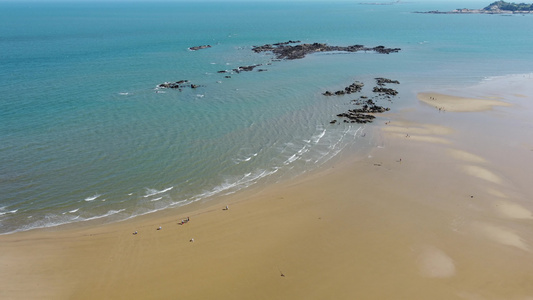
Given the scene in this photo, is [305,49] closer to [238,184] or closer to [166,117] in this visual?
[166,117]

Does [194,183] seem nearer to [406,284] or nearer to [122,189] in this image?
[122,189]

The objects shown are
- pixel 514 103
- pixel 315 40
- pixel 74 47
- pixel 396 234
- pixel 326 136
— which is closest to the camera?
pixel 396 234

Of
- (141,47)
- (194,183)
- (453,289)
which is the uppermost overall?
(141,47)

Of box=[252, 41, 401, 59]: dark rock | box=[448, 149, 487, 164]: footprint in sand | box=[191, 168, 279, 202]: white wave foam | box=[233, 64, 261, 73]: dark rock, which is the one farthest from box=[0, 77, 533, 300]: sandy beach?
box=[252, 41, 401, 59]: dark rock

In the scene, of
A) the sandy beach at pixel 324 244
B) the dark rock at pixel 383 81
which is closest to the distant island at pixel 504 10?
the dark rock at pixel 383 81

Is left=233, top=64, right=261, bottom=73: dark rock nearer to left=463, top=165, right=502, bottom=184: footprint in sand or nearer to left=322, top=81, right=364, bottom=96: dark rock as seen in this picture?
left=322, top=81, right=364, bottom=96: dark rock

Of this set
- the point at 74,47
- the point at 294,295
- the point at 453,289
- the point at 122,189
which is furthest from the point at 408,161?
the point at 74,47

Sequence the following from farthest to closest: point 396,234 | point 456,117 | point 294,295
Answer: point 456,117, point 396,234, point 294,295

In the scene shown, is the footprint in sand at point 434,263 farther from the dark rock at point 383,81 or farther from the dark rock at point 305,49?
the dark rock at point 305,49
